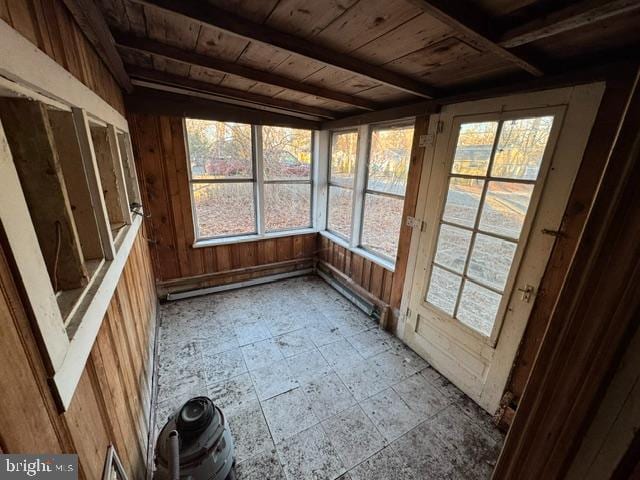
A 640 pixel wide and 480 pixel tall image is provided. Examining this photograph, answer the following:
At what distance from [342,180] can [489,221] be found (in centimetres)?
189

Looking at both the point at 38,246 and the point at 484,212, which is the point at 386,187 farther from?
the point at 38,246

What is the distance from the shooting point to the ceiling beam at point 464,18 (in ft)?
2.88

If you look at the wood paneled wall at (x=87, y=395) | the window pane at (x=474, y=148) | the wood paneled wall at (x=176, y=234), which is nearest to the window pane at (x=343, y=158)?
the wood paneled wall at (x=176, y=234)

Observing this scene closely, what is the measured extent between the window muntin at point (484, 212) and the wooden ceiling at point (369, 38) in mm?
340

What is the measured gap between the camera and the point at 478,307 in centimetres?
182

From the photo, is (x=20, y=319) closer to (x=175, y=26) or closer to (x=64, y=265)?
(x=64, y=265)

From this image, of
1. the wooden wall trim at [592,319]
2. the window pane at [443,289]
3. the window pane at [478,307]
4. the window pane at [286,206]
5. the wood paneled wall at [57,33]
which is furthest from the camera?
the window pane at [286,206]

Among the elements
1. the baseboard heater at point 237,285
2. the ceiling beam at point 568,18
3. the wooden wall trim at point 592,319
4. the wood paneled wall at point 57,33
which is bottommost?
the baseboard heater at point 237,285

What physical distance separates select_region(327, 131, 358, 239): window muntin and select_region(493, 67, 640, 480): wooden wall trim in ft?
8.34

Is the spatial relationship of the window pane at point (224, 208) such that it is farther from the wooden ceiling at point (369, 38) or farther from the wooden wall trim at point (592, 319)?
the wooden wall trim at point (592, 319)

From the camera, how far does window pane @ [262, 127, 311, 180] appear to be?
10.3ft

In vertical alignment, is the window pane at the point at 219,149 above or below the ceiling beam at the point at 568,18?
below

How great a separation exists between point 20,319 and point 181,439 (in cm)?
89

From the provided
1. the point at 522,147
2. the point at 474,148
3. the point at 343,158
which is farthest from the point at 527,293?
the point at 343,158
